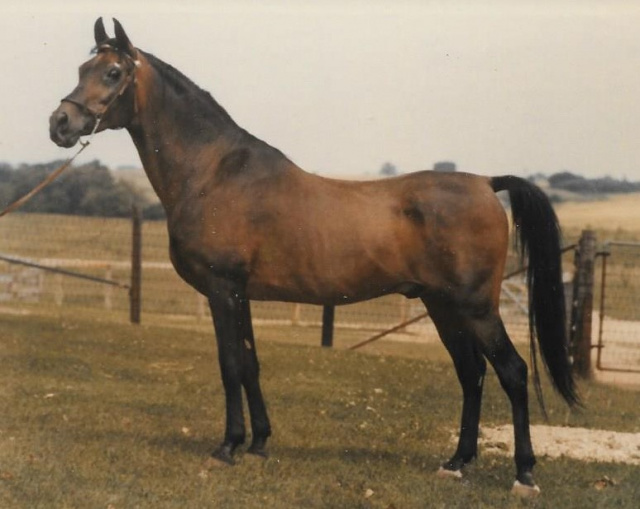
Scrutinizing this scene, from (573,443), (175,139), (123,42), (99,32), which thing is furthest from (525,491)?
(99,32)

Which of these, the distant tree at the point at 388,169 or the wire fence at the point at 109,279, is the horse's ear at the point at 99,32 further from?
the wire fence at the point at 109,279

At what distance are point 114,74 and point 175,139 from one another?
582mm

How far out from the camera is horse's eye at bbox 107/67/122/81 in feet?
18.5

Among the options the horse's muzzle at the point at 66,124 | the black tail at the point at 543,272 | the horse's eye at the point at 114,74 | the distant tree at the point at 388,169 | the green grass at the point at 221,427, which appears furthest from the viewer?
the distant tree at the point at 388,169

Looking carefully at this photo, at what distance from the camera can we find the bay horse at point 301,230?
5.57 meters

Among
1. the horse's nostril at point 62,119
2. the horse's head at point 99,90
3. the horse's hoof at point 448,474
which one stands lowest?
the horse's hoof at point 448,474

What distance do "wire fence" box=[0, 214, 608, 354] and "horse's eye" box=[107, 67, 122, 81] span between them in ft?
22.3

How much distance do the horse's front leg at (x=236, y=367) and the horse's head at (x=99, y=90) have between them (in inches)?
55.1

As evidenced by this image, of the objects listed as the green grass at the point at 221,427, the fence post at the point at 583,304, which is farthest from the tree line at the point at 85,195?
the fence post at the point at 583,304

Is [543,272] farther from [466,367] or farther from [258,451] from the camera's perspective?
[258,451]

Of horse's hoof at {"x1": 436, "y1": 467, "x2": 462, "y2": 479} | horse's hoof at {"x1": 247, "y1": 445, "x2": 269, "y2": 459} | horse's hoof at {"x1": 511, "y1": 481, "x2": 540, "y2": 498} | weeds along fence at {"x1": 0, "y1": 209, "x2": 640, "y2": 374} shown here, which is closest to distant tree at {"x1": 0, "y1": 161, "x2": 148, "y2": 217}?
weeds along fence at {"x1": 0, "y1": 209, "x2": 640, "y2": 374}

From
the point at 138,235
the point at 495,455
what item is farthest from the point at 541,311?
the point at 138,235

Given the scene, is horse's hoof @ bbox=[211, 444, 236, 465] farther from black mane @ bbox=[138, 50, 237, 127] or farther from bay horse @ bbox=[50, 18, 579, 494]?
black mane @ bbox=[138, 50, 237, 127]

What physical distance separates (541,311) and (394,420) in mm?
2154
